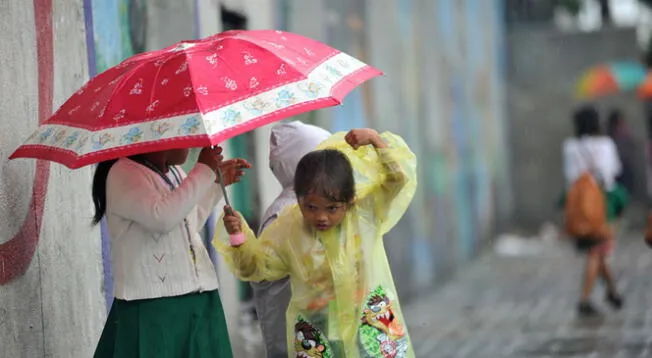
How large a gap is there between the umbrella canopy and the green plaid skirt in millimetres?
672

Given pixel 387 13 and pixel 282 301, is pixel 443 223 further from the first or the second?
pixel 282 301

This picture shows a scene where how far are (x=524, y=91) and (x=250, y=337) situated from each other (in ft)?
37.3

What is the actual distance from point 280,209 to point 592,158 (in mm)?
5823

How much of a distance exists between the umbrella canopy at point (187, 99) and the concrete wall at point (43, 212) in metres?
0.67

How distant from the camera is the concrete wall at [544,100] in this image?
61.0 ft

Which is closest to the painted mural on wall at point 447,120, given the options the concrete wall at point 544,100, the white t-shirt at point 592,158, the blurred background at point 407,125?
the blurred background at point 407,125

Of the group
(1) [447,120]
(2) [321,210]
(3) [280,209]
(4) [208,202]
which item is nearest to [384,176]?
(2) [321,210]

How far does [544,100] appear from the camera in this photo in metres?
18.8

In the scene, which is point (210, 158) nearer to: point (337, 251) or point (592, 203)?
point (337, 251)

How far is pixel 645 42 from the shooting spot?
74.3 ft

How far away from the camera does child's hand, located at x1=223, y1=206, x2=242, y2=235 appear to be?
180 inches

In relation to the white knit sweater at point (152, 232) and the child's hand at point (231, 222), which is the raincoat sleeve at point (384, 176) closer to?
the child's hand at point (231, 222)

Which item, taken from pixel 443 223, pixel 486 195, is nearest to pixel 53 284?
pixel 443 223

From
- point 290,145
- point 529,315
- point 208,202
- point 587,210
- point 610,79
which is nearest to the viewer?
point 208,202
